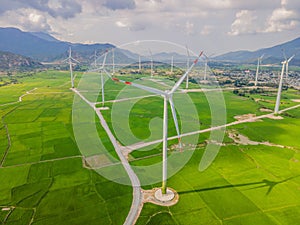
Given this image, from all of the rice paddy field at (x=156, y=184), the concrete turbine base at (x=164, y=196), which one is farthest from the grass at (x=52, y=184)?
the concrete turbine base at (x=164, y=196)

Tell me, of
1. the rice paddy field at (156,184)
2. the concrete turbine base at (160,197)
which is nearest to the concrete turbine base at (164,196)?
the concrete turbine base at (160,197)

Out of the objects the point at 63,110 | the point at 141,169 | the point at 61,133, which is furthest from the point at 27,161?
the point at 63,110

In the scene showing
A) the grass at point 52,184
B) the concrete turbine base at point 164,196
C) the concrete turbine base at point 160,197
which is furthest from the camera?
the concrete turbine base at point 164,196

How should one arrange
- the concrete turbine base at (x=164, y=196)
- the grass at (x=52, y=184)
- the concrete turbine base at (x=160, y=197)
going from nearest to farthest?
1. the grass at (x=52, y=184)
2. the concrete turbine base at (x=160, y=197)
3. the concrete turbine base at (x=164, y=196)

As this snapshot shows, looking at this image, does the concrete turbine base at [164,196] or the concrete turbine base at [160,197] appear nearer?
the concrete turbine base at [160,197]

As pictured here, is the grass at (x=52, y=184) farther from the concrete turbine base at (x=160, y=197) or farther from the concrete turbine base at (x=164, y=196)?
the concrete turbine base at (x=164, y=196)

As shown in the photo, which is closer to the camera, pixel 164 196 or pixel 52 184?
pixel 164 196

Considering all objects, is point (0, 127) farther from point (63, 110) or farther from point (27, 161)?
point (27, 161)

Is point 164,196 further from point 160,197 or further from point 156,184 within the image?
point 156,184

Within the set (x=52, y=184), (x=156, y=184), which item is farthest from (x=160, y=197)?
(x=52, y=184)
